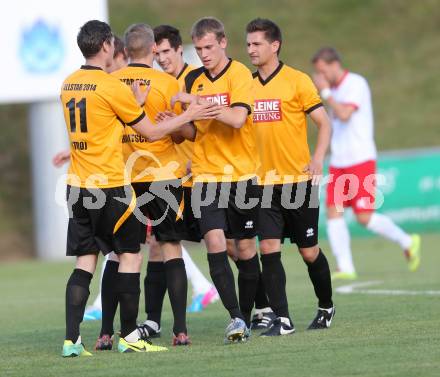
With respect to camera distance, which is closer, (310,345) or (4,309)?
(310,345)

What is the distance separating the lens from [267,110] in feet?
28.9

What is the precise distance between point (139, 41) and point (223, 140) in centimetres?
96

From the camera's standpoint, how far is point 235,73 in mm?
8422

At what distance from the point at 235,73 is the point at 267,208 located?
3.60 ft

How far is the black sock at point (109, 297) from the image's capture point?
8367mm

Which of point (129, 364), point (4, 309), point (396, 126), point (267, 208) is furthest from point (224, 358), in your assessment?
point (396, 126)

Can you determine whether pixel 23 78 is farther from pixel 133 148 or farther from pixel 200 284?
pixel 133 148

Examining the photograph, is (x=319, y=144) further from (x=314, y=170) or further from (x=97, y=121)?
(x=97, y=121)

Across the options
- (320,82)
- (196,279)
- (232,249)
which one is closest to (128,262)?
(232,249)

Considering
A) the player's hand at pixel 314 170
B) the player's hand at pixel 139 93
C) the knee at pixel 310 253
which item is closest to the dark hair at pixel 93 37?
the player's hand at pixel 139 93

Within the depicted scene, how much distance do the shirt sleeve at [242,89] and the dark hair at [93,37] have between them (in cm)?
106

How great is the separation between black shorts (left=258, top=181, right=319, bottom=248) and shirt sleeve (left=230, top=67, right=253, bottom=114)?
77 centimetres

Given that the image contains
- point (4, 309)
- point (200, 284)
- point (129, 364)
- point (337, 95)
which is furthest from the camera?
point (337, 95)

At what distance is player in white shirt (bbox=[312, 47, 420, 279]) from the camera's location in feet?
46.1
